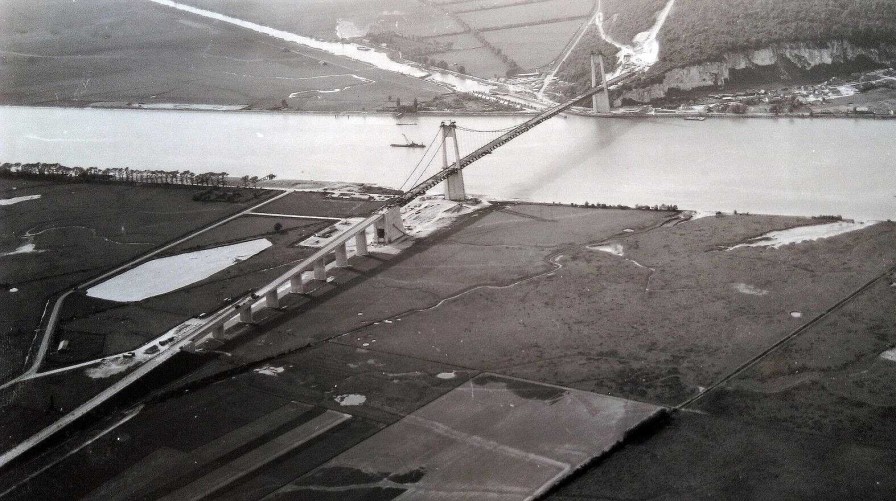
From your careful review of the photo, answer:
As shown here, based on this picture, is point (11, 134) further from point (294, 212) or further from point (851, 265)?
point (851, 265)

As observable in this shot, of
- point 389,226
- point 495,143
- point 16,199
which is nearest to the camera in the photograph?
point 389,226

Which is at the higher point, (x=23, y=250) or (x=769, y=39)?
(x=769, y=39)

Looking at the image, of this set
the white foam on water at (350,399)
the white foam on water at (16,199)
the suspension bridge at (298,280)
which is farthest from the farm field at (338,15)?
the white foam on water at (350,399)

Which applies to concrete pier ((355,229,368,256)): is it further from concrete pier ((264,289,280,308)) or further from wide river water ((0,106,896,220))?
wide river water ((0,106,896,220))

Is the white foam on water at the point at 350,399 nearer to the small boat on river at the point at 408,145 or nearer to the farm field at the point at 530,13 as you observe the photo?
the small boat on river at the point at 408,145

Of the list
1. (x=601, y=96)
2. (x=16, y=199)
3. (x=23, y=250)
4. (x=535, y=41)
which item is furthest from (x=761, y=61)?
(x=16, y=199)

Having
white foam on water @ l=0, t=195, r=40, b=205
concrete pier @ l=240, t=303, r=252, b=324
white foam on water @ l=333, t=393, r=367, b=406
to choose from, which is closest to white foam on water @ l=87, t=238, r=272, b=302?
concrete pier @ l=240, t=303, r=252, b=324

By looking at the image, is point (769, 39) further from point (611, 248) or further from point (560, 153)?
point (611, 248)
